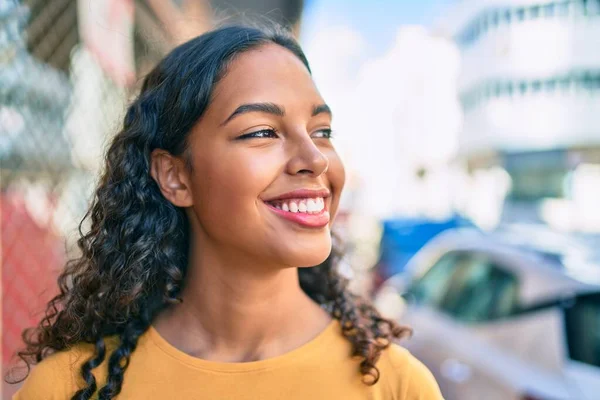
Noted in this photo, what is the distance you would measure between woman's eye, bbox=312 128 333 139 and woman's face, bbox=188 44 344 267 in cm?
2

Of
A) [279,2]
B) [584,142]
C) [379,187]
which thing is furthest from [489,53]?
[279,2]

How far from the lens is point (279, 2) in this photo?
681 centimetres

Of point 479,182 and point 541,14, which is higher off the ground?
point 541,14

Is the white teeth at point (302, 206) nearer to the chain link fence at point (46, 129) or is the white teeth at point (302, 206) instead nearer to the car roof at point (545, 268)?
the chain link fence at point (46, 129)

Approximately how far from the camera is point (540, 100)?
31.8m

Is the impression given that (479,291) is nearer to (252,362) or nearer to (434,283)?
(434,283)

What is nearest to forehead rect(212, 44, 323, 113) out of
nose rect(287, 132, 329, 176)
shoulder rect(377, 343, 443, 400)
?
nose rect(287, 132, 329, 176)

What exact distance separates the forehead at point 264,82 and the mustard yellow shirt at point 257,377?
0.68 metres

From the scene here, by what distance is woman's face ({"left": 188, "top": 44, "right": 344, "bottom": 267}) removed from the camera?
1.46 m

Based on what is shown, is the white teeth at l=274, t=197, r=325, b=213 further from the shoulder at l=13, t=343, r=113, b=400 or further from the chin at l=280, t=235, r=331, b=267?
the shoulder at l=13, t=343, r=113, b=400

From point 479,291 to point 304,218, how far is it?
2713 millimetres

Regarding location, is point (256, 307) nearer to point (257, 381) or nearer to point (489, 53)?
point (257, 381)

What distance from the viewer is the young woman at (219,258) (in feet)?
4.80

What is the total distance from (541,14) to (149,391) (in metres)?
34.1
